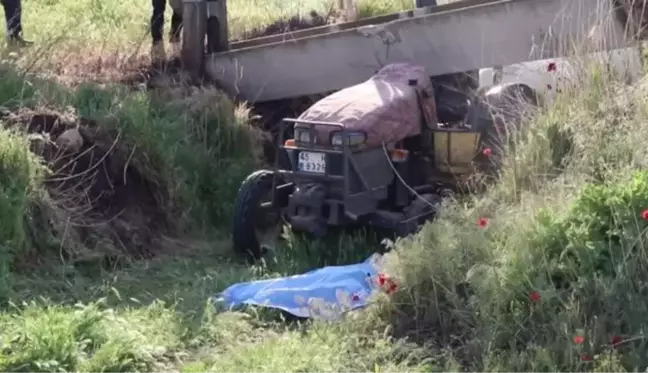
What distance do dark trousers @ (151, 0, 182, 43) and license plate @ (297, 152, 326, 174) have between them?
382cm

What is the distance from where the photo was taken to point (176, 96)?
10266 mm

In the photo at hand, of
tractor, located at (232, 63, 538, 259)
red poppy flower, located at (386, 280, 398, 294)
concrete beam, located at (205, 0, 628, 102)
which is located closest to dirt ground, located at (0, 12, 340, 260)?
tractor, located at (232, 63, 538, 259)

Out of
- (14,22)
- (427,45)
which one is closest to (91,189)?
(427,45)

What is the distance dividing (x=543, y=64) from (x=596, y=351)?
3787 mm

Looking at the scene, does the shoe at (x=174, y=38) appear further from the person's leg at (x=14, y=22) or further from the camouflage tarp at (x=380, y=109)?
the camouflage tarp at (x=380, y=109)

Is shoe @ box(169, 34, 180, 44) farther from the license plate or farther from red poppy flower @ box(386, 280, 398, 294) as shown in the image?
red poppy flower @ box(386, 280, 398, 294)

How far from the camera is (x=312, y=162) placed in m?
→ 7.91

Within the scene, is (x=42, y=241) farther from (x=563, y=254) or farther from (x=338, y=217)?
(x=563, y=254)

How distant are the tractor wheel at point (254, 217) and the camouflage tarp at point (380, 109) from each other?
2.08 feet

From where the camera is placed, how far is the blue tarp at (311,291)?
20.8ft

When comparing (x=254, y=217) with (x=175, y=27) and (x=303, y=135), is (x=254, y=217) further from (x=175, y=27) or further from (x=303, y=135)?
(x=175, y=27)

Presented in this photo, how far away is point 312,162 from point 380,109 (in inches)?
25.3

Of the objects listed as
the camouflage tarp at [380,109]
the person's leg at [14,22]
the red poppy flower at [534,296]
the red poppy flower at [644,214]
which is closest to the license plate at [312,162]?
the camouflage tarp at [380,109]

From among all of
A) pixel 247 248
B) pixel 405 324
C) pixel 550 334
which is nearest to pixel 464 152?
pixel 247 248
